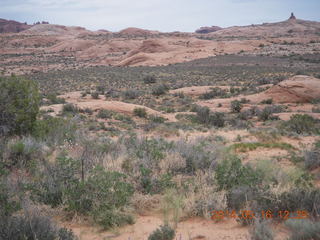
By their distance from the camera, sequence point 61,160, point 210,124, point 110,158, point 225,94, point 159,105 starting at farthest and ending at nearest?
1. point 225,94
2. point 159,105
3. point 210,124
4. point 110,158
5. point 61,160

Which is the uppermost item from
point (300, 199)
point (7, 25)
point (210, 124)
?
point (7, 25)

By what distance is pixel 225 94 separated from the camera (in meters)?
24.1

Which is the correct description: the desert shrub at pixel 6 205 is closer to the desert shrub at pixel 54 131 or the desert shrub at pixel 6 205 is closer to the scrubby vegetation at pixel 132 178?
the scrubby vegetation at pixel 132 178

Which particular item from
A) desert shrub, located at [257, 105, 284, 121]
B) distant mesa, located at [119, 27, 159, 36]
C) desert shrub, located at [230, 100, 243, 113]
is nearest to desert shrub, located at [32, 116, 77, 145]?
desert shrub, located at [257, 105, 284, 121]

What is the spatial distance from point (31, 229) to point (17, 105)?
5261mm

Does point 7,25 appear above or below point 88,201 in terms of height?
above

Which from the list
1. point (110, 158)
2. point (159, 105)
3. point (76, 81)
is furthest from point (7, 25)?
point (110, 158)

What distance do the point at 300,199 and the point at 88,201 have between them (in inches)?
118

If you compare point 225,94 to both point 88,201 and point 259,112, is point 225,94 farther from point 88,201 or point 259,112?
point 88,201

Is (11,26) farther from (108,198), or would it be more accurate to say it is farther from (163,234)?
(163,234)

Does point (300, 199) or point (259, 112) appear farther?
point (259, 112)

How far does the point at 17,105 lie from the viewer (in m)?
7.64
